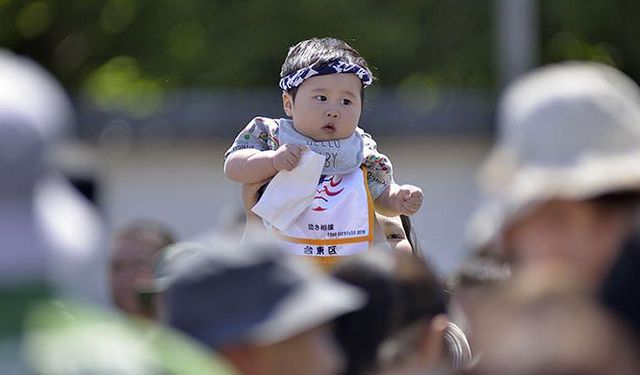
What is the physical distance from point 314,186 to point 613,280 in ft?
6.45

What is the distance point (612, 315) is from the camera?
3090mm

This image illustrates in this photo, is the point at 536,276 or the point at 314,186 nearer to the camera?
the point at 536,276

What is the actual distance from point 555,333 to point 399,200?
2.11m

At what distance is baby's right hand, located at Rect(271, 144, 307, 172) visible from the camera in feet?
16.2

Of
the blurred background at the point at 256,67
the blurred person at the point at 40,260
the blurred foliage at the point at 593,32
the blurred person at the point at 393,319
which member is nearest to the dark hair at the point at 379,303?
the blurred person at the point at 393,319

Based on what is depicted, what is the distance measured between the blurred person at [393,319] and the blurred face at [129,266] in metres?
3.11

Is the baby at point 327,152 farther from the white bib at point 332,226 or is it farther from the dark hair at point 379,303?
the dark hair at point 379,303

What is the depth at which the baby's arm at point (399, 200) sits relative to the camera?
505cm

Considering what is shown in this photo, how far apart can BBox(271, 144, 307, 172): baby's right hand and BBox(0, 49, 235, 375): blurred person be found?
1.90 meters

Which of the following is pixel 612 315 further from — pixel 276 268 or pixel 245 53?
pixel 245 53

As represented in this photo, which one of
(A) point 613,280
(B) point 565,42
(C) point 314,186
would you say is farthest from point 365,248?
(B) point 565,42

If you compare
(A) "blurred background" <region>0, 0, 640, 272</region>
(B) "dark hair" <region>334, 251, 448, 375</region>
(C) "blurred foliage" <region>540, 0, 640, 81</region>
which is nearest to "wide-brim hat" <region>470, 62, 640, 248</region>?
(B) "dark hair" <region>334, 251, 448, 375</region>

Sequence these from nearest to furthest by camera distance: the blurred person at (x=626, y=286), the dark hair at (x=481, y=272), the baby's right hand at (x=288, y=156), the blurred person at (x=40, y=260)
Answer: the blurred person at (x=40, y=260) → the blurred person at (x=626, y=286) → the dark hair at (x=481, y=272) → the baby's right hand at (x=288, y=156)

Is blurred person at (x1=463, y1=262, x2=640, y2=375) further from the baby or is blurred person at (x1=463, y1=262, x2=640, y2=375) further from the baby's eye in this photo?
the baby's eye
